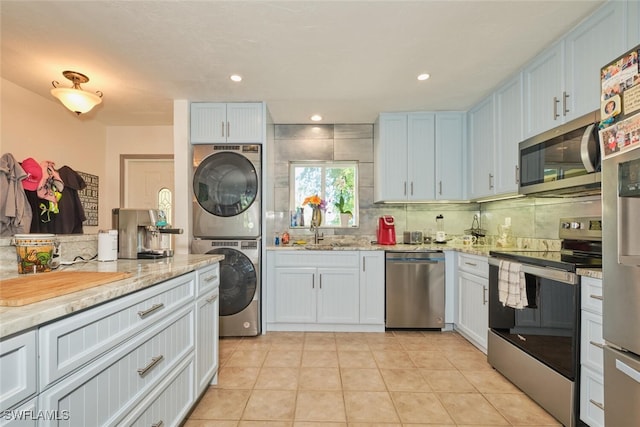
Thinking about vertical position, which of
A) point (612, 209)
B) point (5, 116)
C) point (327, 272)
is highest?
point (5, 116)

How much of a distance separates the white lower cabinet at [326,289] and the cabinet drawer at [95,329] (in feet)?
5.71

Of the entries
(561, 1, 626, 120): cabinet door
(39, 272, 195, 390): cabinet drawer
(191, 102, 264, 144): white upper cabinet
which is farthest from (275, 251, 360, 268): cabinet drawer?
(561, 1, 626, 120): cabinet door

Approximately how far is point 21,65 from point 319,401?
345 centimetres

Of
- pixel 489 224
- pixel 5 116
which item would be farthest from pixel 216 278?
pixel 489 224

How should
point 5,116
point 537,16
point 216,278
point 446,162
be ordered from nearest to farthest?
point 537,16 < point 216,278 < point 5,116 < point 446,162

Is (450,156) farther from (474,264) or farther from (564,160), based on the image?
(564,160)

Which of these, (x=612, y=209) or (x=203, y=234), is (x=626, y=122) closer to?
(x=612, y=209)

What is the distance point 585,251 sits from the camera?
1.98 meters

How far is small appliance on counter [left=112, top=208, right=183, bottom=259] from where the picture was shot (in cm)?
177

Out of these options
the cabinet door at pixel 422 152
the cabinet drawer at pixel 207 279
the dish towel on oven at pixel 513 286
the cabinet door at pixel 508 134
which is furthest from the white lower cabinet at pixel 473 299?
the cabinet drawer at pixel 207 279

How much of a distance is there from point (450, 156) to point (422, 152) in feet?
1.03

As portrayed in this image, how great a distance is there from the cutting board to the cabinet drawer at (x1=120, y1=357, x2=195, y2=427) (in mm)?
525

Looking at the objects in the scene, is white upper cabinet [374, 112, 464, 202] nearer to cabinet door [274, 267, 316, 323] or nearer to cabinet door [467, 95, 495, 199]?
cabinet door [467, 95, 495, 199]

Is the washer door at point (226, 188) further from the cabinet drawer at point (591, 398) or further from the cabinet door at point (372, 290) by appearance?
the cabinet drawer at point (591, 398)
